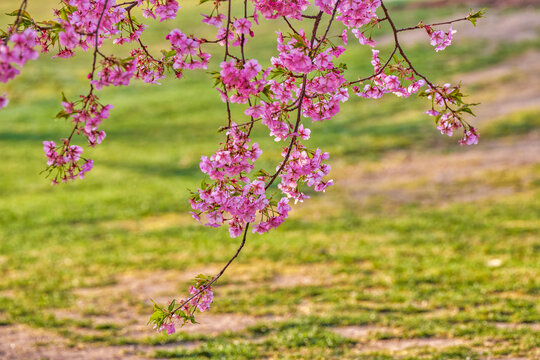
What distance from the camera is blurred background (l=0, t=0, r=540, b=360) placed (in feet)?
26.7

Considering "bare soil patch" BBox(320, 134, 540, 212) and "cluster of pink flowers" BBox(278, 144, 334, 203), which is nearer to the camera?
"cluster of pink flowers" BBox(278, 144, 334, 203)

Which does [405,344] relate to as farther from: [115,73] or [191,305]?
[115,73]

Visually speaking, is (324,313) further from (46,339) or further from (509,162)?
(509,162)

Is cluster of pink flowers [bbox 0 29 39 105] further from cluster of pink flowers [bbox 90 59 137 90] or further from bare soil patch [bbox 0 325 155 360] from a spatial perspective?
bare soil patch [bbox 0 325 155 360]

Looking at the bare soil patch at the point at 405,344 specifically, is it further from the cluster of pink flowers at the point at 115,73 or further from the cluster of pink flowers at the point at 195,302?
the cluster of pink flowers at the point at 115,73

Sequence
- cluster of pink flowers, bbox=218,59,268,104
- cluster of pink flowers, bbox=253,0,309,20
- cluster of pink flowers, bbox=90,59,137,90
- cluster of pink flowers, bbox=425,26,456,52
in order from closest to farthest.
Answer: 1. cluster of pink flowers, bbox=90,59,137,90
2. cluster of pink flowers, bbox=218,59,268,104
3. cluster of pink flowers, bbox=253,0,309,20
4. cluster of pink flowers, bbox=425,26,456,52

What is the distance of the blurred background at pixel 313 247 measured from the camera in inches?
321

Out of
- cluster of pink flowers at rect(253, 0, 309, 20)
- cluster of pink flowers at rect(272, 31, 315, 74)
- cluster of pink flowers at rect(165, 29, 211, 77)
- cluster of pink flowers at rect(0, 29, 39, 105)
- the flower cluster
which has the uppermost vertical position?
cluster of pink flowers at rect(253, 0, 309, 20)

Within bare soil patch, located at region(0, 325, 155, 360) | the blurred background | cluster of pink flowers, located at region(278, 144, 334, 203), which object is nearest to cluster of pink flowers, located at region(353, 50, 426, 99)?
cluster of pink flowers, located at region(278, 144, 334, 203)

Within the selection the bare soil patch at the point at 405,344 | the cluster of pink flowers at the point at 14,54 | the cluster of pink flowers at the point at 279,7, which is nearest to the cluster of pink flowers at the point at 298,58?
the cluster of pink flowers at the point at 279,7

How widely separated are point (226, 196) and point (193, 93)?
27.3 meters

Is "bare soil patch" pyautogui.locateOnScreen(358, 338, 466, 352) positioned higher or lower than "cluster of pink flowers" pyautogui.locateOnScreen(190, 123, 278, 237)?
lower

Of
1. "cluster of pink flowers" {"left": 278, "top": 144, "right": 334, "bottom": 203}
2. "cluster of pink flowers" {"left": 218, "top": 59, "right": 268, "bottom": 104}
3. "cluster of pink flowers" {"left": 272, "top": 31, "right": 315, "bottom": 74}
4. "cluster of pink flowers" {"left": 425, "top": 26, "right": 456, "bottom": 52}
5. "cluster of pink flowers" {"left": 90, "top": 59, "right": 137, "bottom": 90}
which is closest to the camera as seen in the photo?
"cluster of pink flowers" {"left": 90, "top": 59, "right": 137, "bottom": 90}

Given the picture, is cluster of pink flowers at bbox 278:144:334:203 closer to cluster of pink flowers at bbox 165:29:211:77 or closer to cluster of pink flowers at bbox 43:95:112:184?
cluster of pink flowers at bbox 165:29:211:77
